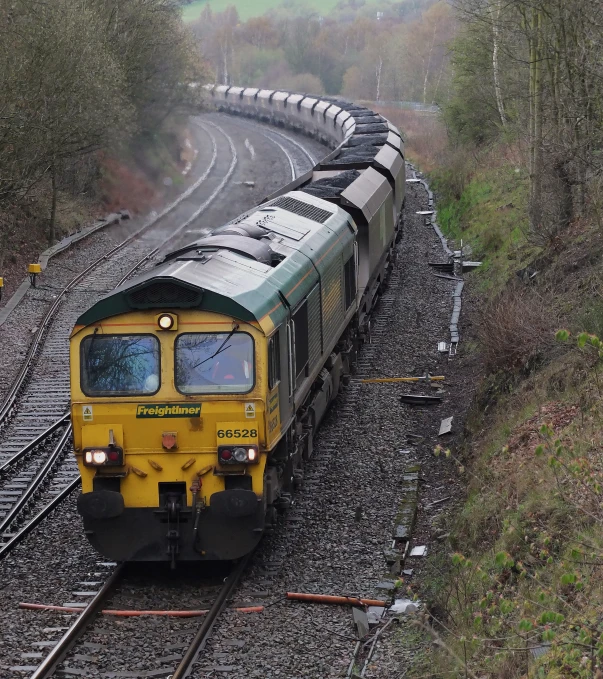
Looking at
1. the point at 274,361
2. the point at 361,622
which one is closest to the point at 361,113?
the point at 274,361

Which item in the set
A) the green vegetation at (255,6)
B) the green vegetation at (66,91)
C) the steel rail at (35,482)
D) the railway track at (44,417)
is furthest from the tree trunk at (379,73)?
the steel rail at (35,482)

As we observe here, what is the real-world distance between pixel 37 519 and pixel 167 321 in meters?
3.48

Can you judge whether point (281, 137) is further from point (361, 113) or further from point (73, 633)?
point (73, 633)

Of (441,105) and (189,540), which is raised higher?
(441,105)

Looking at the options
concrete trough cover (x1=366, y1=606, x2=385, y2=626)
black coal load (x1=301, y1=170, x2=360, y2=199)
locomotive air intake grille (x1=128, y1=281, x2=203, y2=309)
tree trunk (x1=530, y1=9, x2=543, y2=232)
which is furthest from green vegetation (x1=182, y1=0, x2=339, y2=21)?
concrete trough cover (x1=366, y1=606, x2=385, y2=626)

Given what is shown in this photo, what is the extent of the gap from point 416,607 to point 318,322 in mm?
4612

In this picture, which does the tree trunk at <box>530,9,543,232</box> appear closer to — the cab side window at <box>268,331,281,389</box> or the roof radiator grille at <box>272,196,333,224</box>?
the roof radiator grille at <box>272,196,333,224</box>

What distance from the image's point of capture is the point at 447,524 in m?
11.1

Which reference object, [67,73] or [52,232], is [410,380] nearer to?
[67,73]

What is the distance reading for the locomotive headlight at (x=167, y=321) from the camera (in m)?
9.59

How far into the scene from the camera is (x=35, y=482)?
12.8m

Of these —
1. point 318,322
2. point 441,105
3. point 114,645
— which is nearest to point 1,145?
point 318,322

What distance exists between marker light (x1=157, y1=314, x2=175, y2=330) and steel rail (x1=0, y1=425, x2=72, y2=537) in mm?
3533

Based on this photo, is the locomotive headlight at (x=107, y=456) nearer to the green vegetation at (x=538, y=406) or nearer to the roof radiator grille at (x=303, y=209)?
the green vegetation at (x=538, y=406)
